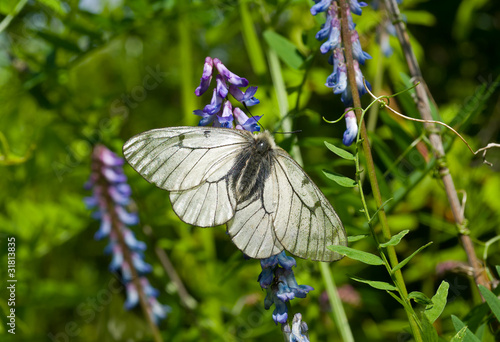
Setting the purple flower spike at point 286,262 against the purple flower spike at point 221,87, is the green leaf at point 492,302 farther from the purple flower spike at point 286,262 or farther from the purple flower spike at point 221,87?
the purple flower spike at point 221,87

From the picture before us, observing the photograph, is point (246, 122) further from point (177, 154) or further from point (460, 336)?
point (460, 336)

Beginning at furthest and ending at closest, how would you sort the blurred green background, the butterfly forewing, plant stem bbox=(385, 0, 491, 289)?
1. the blurred green background
2. plant stem bbox=(385, 0, 491, 289)
3. the butterfly forewing

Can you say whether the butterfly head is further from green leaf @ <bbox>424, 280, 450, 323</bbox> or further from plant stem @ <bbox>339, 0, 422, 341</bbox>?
green leaf @ <bbox>424, 280, 450, 323</bbox>

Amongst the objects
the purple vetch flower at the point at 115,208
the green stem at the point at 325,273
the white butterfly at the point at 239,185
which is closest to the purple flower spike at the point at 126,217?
the purple vetch flower at the point at 115,208

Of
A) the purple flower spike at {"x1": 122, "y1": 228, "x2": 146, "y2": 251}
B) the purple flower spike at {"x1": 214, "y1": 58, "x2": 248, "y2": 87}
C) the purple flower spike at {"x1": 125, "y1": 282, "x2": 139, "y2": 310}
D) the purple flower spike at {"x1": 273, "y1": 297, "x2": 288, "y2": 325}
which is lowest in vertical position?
the purple flower spike at {"x1": 125, "y1": 282, "x2": 139, "y2": 310}

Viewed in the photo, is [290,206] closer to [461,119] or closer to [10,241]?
[461,119]

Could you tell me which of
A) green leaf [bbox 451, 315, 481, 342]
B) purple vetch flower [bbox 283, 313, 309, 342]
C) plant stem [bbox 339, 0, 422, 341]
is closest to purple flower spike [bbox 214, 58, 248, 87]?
plant stem [bbox 339, 0, 422, 341]

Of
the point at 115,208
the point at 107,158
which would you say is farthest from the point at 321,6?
the point at 115,208
